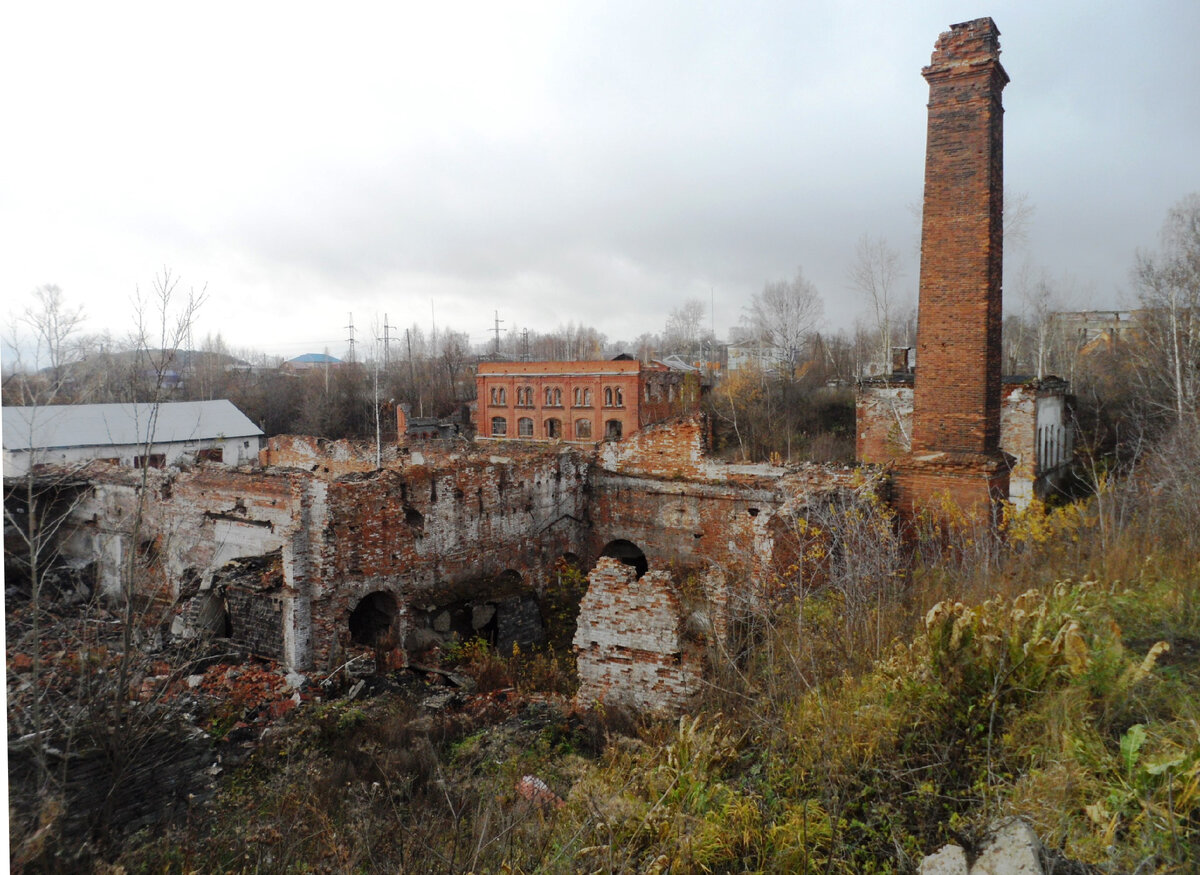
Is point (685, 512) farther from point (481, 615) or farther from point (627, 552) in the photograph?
point (481, 615)

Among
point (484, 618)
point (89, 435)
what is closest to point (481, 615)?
point (484, 618)

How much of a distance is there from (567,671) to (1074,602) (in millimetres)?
6220

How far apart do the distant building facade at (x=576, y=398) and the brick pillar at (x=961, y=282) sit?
21596 millimetres

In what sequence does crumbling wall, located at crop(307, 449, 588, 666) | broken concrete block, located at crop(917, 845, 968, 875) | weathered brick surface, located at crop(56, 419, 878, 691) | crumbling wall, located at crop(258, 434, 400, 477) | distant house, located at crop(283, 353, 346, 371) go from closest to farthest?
broken concrete block, located at crop(917, 845, 968, 875), weathered brick surface, located at crop(56, 419, 878, 691), crumbling wall, located at crop(307, 449, 588, 666), crumbling wall, located at crop(258, 434, 400, 477), distant house, located at crop(283, 353, 346, 371)

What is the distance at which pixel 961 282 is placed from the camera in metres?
8.83

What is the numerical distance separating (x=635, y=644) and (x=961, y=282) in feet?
20.1

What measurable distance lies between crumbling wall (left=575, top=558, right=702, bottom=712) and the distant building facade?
2216 centimetres

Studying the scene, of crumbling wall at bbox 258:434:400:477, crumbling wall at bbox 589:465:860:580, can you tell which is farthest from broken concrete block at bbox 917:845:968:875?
crumbling wall at bbox 258:434:400:477

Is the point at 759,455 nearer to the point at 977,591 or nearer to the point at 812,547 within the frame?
the point at 812,547

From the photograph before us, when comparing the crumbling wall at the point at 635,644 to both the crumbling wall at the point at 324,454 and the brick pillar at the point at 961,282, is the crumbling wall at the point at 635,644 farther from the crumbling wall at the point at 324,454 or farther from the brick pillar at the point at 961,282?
the crumbling wall at the point at 324,454

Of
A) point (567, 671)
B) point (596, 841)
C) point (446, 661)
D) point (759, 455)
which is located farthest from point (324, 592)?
point (759, 455)

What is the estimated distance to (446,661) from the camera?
947cm

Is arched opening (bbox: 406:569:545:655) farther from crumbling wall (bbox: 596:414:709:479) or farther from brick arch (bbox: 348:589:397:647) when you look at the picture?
crumbling wall (bbox: 596:414:709:479)

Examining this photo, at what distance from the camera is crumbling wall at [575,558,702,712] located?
7.60 metres
